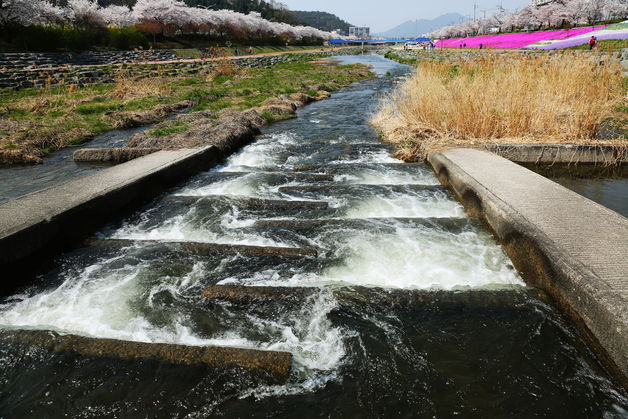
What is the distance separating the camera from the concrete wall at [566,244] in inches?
104

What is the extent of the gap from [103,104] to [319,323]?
15202mm

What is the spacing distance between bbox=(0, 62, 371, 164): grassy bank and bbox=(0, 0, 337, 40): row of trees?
21312mm

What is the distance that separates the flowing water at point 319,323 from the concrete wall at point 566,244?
183 millimetres

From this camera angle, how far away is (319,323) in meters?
3.15

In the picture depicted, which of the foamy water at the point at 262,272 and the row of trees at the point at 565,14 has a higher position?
the row of trees at the point at 565,14

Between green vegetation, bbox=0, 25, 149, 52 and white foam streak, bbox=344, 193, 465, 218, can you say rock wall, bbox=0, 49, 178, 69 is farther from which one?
white foam streak, bbox=344, 193, 465, 218

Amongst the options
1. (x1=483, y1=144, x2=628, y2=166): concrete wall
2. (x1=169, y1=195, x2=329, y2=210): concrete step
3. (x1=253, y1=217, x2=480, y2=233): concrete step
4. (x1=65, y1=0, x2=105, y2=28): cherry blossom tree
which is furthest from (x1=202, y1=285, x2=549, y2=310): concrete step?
(x1=65, y1=0, x2=105, y2=28): cherry blossom tree

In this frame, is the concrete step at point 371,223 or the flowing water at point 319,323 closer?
the flowing water at point 319,323

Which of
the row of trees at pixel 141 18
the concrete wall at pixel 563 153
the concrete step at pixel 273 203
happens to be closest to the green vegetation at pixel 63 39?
the row of trees at pixel 141 18

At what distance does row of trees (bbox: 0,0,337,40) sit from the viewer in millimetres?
34094

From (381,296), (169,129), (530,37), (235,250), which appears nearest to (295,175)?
(235,250)

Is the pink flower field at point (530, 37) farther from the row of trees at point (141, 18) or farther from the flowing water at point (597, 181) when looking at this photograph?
the row of trees at point (141, 18)

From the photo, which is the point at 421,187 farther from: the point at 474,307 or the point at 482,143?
the point at 474,307

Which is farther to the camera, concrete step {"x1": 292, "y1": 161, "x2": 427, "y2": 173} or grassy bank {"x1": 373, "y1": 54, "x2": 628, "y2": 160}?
grassy bank {"x1": 373, "y1": 54, "x2": 628, "y2": 160}
